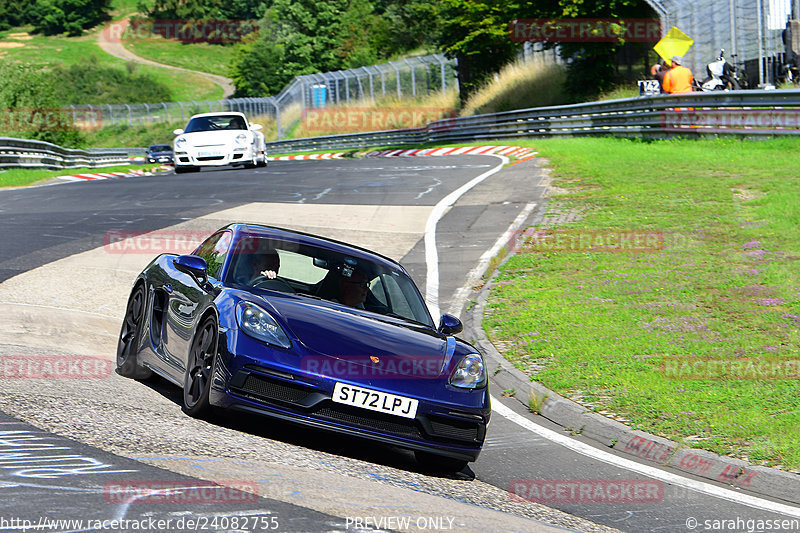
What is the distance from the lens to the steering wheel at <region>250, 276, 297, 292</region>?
7.28 m

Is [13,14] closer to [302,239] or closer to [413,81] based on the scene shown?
[413,81]

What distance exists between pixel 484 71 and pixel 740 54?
21.4 m

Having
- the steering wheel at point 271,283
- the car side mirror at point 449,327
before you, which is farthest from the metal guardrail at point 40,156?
the car side mirror at point 449,327

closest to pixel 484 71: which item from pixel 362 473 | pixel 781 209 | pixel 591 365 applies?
pixel 781 209

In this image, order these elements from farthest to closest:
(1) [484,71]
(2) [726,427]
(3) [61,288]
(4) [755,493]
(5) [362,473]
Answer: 1. (1) [484,71]
2. (3) [61,288]
3. (2) [726,427]
4. (4) [755,493]
5. (5) [362,473]

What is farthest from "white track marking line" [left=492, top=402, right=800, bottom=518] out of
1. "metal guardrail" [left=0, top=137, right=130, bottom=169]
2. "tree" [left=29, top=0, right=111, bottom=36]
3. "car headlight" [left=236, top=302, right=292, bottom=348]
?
"tree" [left=29, top=0, right=111, bottom=36]

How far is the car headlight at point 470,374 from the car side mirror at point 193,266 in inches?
75.3

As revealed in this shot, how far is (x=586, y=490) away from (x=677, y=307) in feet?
16.7

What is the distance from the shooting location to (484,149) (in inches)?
1314

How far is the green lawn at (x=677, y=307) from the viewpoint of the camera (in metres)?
8.00

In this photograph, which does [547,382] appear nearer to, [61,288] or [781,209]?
[61,288]
